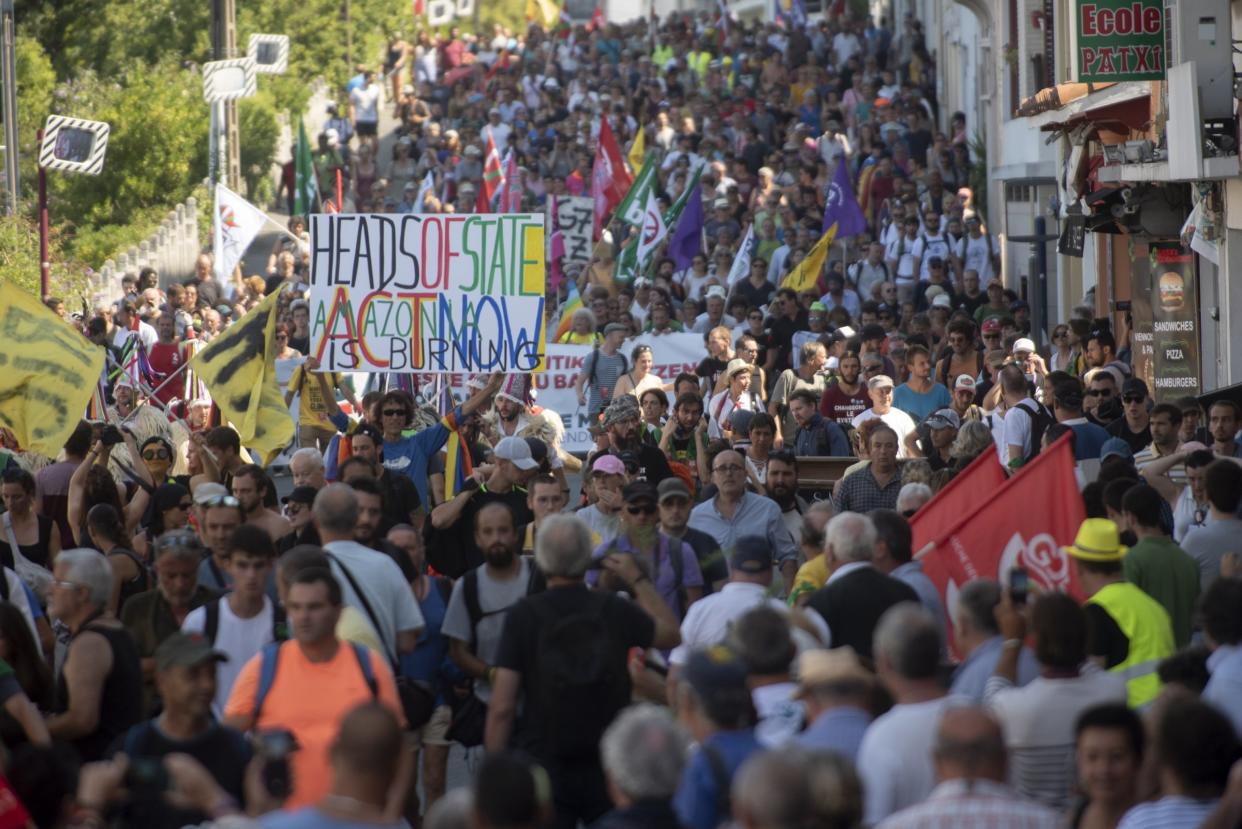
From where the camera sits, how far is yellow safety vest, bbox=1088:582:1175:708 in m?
7.65

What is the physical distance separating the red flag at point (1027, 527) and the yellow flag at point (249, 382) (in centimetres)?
663

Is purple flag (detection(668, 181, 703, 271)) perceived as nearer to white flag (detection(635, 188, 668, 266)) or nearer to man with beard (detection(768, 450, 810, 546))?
white flag (detection(635, 188, 668, 266))

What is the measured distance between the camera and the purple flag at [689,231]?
27859 millimetres

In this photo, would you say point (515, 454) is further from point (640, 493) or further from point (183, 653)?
point (183, 653)

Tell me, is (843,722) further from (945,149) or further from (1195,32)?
(945,149)

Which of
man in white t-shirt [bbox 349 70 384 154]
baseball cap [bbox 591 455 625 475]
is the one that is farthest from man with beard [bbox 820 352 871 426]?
man in white t-shirt [bbox 349 70 384 154]

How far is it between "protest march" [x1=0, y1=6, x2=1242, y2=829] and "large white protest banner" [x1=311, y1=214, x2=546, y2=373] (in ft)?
0.08

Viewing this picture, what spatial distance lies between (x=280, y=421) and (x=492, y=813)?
9.60 metres

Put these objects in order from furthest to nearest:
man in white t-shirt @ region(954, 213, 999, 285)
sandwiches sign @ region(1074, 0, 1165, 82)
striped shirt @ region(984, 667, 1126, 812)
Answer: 1. man in white t-shirt @ region(954, 213, 999, 285)
2. sandwiches sign @ region(1074, 0, 1165, 82)
3. striped shirt @ region(984, 667, 1126, 812)

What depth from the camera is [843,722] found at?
6.31 meters

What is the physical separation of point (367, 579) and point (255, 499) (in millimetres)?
2118

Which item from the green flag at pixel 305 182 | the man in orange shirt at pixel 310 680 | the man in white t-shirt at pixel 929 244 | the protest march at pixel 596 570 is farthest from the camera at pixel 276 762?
the green flag at pixel 305 182

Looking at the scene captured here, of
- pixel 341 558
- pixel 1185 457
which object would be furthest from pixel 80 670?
pixel 1185 457

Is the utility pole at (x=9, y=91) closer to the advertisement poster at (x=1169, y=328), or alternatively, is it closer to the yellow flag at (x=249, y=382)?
the yellow flag at (x=249, y=382)
